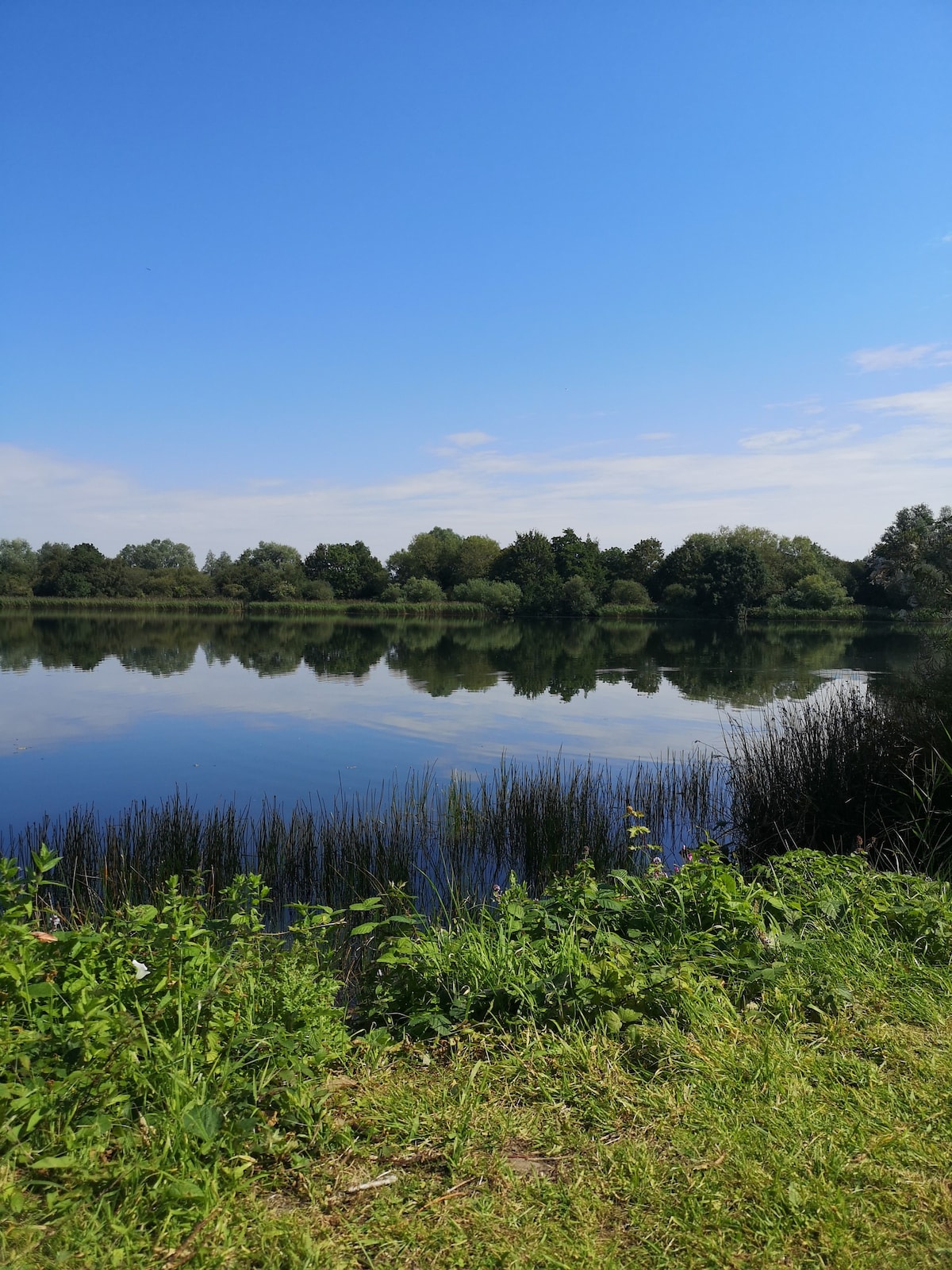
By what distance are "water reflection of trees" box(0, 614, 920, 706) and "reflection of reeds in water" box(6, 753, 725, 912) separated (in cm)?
705

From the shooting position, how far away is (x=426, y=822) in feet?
28.0

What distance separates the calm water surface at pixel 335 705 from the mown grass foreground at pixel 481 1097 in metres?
7.18

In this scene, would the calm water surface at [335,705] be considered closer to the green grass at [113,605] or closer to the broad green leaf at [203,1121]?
the broad green leaf at [203,1121]

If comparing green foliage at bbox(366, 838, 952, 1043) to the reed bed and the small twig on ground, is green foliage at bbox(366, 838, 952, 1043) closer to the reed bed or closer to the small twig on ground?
the small twig on ground

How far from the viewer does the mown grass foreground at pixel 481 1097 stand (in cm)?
203

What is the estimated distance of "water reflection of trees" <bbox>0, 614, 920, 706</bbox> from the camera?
79.7ft

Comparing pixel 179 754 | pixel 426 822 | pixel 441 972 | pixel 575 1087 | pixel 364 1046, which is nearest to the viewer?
pixel 575 1087

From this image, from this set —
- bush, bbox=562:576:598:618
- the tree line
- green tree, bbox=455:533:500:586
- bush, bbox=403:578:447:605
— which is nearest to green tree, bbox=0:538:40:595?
the tree line

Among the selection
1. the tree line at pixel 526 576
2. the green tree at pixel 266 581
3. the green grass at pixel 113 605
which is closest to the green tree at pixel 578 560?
the tree line at pixel 526 576

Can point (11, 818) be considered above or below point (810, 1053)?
below

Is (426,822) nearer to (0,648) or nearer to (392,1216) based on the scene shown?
(392,1216)

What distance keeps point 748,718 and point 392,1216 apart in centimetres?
1616

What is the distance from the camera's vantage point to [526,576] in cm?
8075

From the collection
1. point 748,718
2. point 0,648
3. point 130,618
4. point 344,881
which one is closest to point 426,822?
point 344,881
